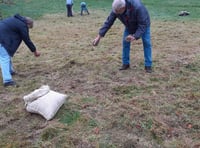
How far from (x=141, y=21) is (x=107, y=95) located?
1.25 meters

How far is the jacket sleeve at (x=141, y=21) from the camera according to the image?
5050 millimetres

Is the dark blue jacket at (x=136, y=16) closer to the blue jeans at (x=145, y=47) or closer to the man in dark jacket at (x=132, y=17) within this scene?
the man in dark jacket at (x=132, y=17)

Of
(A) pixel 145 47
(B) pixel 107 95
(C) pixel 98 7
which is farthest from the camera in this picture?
(C) pixel 98 7

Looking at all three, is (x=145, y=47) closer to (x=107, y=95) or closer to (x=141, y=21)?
(x=141, y=21)

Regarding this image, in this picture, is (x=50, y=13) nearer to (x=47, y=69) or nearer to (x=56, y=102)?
(x=47, y=69)

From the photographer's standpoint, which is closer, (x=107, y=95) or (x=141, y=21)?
(x=107, y=95)

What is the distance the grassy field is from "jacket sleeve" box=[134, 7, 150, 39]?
75 cm

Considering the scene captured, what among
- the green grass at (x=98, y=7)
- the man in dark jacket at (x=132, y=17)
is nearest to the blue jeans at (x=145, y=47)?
the man in dark jacket at (x=132, y=17)

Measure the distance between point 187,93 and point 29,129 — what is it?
2.24m

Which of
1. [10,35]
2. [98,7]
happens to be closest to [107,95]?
[10,35]

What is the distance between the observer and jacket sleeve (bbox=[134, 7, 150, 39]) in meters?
5.05

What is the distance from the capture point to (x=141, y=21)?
5090 mm

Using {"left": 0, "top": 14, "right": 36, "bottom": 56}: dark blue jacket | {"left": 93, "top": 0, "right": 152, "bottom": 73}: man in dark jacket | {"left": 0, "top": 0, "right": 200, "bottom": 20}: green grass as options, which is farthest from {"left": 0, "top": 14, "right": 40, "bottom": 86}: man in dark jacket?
{"left": 0, "top": 0, "right": 200, "bottom": 20}: green grass

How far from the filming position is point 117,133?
371 cm
